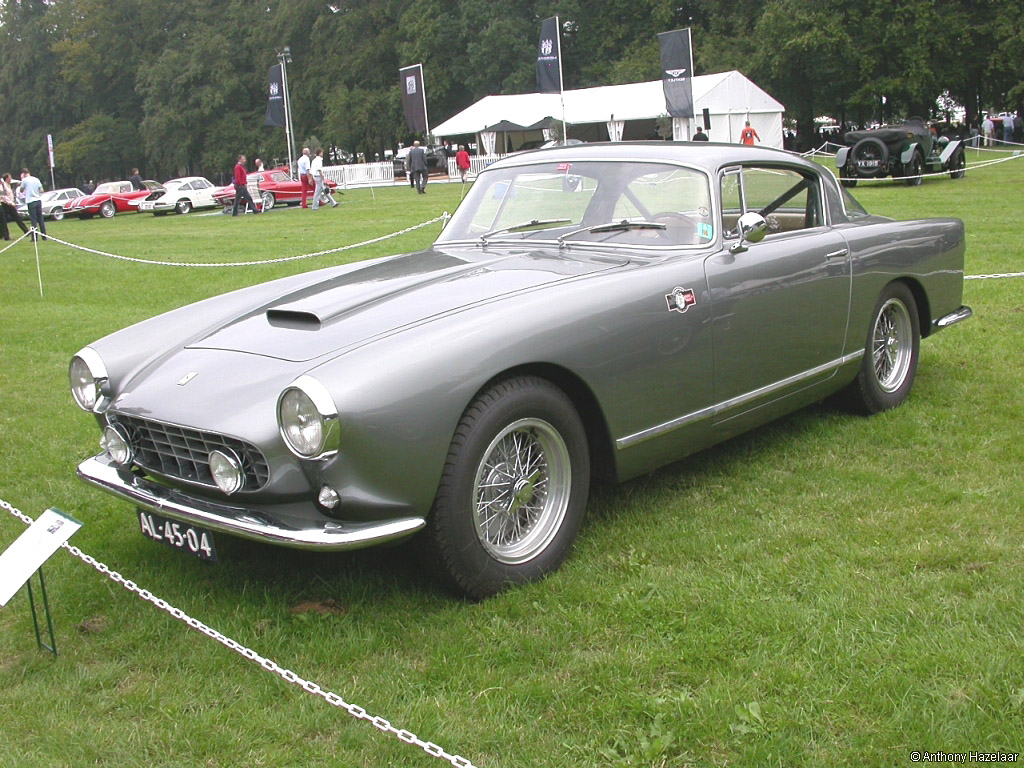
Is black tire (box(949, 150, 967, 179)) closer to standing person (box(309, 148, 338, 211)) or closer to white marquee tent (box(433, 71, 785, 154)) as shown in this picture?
white marquee tent (box(433, 71, 785, 154))

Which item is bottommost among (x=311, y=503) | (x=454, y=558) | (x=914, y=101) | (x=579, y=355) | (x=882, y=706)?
(x=882, y=706)

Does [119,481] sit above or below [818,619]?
above

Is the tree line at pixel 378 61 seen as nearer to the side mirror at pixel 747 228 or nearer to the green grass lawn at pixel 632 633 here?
the side mirror at pixel 747 228

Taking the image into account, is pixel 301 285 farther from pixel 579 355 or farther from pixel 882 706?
pixel 882 706

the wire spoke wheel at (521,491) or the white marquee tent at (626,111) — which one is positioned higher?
the white marquee tent at (626,111)

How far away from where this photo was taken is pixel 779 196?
5.00m

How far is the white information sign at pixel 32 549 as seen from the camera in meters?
2.90

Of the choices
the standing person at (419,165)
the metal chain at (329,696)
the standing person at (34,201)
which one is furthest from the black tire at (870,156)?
the metal chain at (329,696)

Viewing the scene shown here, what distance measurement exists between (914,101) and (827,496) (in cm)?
4681

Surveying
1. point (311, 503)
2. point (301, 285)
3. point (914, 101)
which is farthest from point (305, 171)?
point (914, 101)

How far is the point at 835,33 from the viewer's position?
43.1 m

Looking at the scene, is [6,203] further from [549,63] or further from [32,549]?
[32,549]

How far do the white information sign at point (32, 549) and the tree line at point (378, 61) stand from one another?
147 ft

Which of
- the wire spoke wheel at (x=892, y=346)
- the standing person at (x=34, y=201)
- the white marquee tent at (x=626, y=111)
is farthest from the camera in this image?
the white marquee tent at (x=626, y=111)
